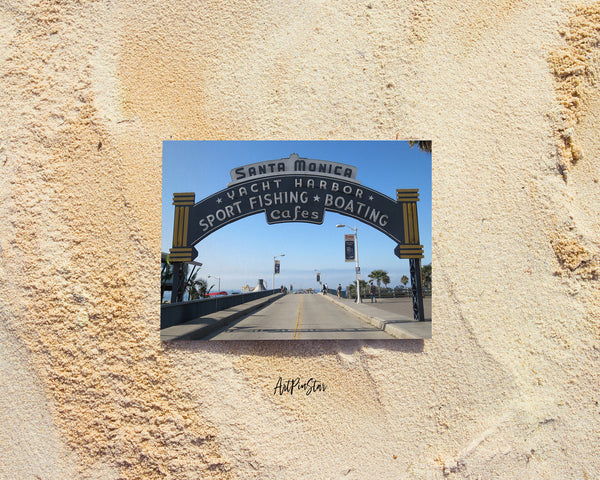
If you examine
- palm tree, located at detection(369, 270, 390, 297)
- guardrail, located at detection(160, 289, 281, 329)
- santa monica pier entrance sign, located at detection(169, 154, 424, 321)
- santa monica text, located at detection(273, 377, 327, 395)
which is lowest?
santa monica text, located at detection(273, 377, 327, 395)

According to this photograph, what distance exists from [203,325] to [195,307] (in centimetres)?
13

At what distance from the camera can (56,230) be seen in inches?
91.7

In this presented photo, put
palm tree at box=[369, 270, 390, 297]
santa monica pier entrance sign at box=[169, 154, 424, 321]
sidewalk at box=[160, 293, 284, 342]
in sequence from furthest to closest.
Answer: palm tree at box=[369, 270, 390, 297] → santa monica pier entrance sign at box=[169, 154, 424, 321] → sidewalk at box=[160, 293, 284, 342]

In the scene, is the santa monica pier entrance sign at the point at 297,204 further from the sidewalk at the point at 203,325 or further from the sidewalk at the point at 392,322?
the sidewalk at the point at 203,325

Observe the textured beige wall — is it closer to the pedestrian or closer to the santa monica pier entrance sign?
the santa monica pier entrance sign

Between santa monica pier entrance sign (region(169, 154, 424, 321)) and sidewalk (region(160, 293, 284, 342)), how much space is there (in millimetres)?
173

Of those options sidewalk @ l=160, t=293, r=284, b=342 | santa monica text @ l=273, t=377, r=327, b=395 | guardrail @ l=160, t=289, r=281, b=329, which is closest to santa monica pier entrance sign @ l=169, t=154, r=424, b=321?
guardrail @ l=160, t=289, r=281, b=329

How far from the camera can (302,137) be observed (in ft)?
7.95

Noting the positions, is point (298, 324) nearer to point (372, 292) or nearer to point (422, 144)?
point (372, 292)

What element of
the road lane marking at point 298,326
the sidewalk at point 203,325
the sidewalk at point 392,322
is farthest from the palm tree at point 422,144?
the sidewalk at point 203,325

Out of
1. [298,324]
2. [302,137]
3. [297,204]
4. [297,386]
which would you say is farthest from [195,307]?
[302,137]

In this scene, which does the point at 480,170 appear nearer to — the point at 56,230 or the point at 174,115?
the point at 174,115

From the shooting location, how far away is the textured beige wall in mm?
2258

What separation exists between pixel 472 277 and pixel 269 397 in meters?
1.41
